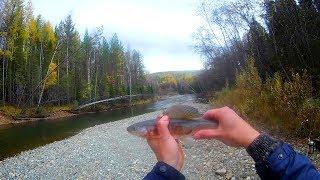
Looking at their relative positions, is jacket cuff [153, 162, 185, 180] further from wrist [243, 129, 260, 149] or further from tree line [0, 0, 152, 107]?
tree line [0, 0, 152, 107]

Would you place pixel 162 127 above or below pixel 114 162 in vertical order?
above

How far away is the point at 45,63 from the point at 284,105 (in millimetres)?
41566

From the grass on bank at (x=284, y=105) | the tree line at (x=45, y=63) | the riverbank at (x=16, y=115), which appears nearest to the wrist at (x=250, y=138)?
the grass on bank at (x=284, y=105)

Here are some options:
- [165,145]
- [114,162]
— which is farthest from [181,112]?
[114,162]

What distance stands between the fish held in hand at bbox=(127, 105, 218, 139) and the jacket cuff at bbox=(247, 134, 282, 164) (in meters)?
0.17

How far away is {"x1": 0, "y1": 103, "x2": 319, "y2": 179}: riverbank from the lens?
34.1 feet

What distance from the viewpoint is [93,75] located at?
67250 millimetres

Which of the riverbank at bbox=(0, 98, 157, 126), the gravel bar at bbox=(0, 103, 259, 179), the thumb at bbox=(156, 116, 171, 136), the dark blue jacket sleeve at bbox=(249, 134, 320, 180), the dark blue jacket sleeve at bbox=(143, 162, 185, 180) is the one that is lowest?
the riverbank at bbox=(0, 98, 157, 126)

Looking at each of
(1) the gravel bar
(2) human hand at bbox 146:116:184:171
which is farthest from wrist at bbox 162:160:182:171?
(1) the gravel bar

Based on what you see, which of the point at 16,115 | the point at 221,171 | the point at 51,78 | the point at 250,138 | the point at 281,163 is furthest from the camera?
the point at 51,78

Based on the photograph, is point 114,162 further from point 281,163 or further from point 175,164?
point 281,163

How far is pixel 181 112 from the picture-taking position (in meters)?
1.67

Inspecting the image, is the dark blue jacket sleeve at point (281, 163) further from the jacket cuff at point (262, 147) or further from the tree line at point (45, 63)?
the tree line at point (45, 63)

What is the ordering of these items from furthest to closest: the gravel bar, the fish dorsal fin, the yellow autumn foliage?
the yellow autumn foliage → the gravel bar → the fish dorsal fin
